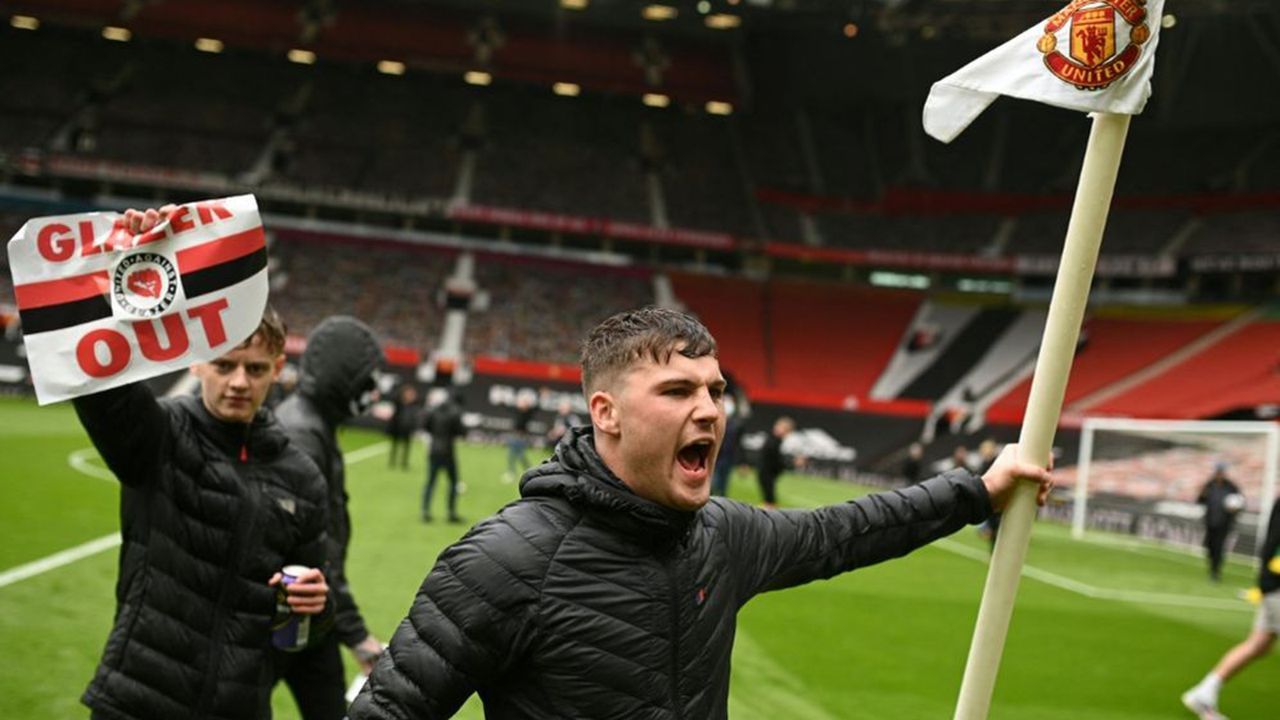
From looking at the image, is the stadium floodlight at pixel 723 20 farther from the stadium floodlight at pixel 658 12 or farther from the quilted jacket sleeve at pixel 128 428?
the quilted jacket sleeve at pixel 128 428

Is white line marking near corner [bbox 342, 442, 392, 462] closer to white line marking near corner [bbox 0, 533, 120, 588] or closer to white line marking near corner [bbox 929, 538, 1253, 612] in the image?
white line marking near corner [bbox 0, 533, 120, 588]

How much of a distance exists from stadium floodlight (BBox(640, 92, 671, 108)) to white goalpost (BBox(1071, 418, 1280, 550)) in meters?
27.6

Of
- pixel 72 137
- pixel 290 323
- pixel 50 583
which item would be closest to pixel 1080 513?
pixel 50 583

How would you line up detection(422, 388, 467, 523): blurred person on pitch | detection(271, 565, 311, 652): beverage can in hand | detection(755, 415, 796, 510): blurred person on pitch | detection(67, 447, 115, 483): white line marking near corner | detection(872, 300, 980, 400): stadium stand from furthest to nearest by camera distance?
1. detection(872, 300, 980, 400): stadium stand
2. detection(755, 415, 796, 510): blurred person on pitch
3. detection(67, 447, 115, 483): white line marking near corner
4. detection(422, 388, 467, 523): blurred person on pitch
5. detection(271, 565, 311, 652): beverage can in hand

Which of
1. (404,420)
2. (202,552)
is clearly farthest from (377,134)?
(202,552)

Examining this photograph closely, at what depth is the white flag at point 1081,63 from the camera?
3025 millimetres

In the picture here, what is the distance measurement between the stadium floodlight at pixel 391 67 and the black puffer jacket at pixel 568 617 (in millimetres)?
46558

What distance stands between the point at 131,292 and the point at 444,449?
43.2 feet

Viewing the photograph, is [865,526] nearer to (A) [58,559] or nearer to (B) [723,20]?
(A) [58,559]

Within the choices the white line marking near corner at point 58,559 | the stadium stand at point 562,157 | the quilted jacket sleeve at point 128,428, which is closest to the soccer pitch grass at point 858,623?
the white line marking near corner at point 58,559

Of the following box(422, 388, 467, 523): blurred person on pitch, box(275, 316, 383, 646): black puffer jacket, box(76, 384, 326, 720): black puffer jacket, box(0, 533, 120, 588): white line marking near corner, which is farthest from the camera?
box(422, 388, 467, 523): blurred person on pitch

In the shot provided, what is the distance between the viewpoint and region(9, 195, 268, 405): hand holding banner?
10.1ft

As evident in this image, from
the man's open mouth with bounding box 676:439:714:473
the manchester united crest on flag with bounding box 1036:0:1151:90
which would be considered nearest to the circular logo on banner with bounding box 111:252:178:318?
the man's open mouth with bounding box 676:439:714:473

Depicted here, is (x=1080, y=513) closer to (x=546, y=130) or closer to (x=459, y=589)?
(x=459, y=589)
